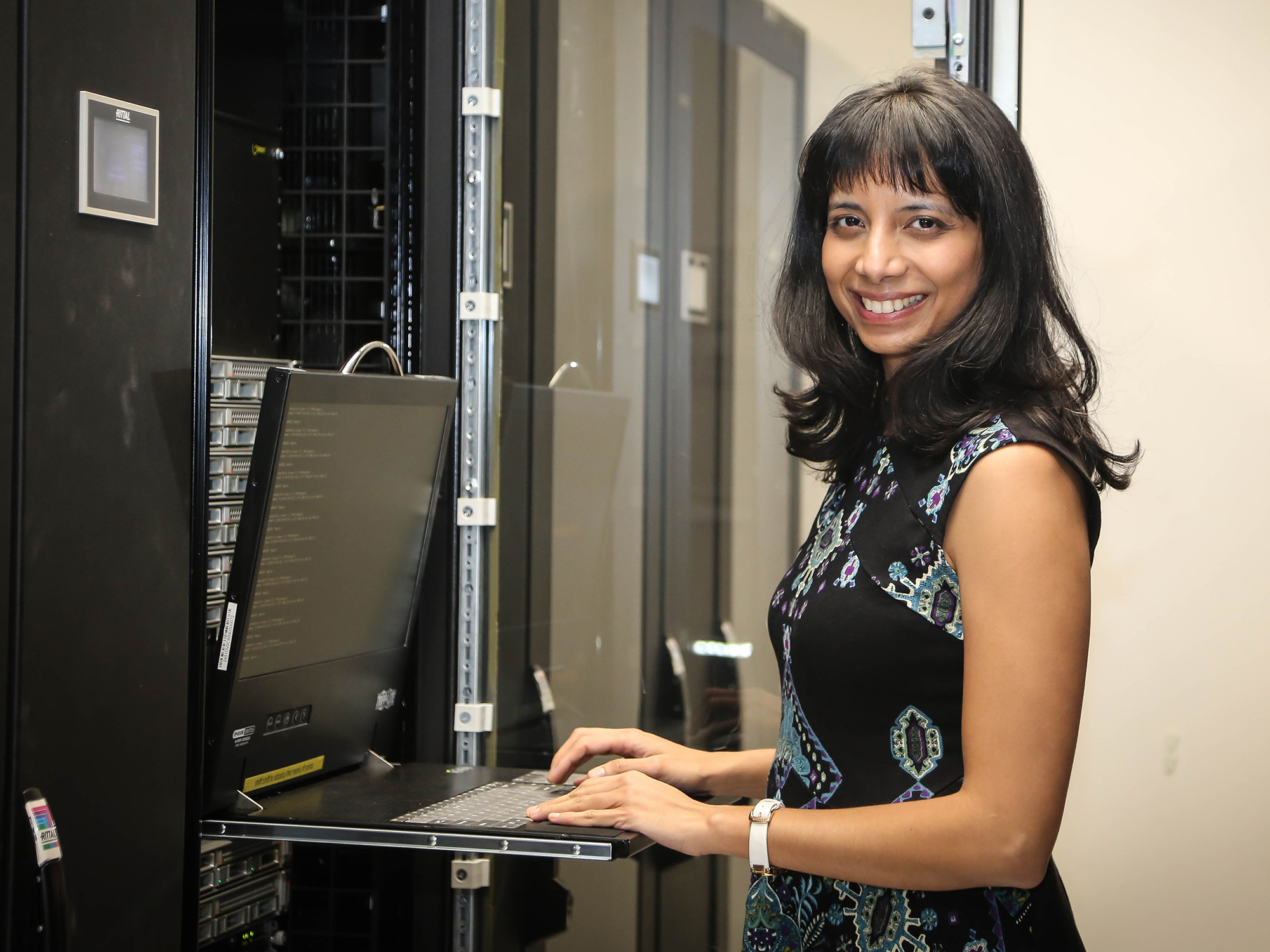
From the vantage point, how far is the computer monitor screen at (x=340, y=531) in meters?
1.57

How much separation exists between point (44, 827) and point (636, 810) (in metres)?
0.64

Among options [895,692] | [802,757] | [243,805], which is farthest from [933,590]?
[243,805]

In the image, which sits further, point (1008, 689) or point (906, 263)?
point (906, 263)

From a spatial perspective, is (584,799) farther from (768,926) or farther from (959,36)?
(959,36)

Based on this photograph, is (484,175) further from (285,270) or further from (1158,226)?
(1158,226)

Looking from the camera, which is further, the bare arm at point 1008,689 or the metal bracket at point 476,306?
the metal bracket at point 476,306

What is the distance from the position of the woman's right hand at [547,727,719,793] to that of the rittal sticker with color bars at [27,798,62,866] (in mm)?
608

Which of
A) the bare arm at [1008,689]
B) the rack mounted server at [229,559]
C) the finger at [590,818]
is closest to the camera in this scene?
the bare arm at [1008,689]

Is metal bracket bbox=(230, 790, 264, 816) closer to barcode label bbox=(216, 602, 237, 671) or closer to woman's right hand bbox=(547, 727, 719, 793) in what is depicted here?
barcode label bbox=(216, 602, 237, 671)

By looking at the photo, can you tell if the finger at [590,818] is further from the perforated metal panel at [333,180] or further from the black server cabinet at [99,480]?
the perforated metal panel at [333,180]

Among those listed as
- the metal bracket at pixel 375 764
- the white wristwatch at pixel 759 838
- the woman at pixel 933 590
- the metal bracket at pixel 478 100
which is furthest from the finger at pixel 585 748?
the metal bracket at pixel 478 100

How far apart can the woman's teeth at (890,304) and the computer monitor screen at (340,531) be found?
70cm

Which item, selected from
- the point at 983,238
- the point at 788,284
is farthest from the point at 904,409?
the point at 788,284

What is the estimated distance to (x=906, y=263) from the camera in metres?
1.28
